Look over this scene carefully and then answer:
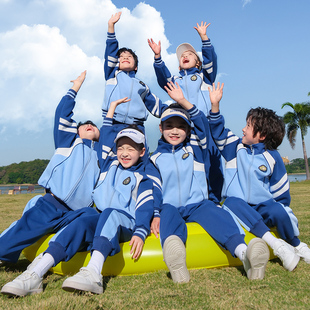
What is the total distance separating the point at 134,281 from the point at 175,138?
1.44 metres

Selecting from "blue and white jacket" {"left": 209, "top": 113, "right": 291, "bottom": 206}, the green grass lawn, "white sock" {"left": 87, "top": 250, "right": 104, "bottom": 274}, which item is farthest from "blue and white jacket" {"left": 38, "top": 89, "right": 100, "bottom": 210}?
"blue and white jacket" {"left": 209, "top": 113, "right": 291, "bottom": 206}

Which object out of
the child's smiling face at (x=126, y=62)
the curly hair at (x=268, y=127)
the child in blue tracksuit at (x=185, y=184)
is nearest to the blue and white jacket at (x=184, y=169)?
the child in blue tracksuit at (x=185, y=184)

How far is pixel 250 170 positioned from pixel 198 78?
1684mm

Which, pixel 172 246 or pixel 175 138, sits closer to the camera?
pixel 172 246

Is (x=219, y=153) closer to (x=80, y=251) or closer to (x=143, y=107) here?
(x=143, y=107)

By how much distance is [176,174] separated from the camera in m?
3.03

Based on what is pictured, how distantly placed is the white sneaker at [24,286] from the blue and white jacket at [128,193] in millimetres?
809

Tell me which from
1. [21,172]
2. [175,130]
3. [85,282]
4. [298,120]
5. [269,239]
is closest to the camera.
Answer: [85,282]

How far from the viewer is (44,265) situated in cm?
214

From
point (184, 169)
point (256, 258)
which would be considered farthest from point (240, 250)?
point (184, 169)

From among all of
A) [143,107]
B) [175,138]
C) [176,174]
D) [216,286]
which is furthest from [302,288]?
[143,107]

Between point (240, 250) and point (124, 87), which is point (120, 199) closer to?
point (240, 250)

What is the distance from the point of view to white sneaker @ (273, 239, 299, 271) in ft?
8.26

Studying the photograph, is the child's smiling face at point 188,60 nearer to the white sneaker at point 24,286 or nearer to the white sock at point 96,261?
the white sock at point 96,261
